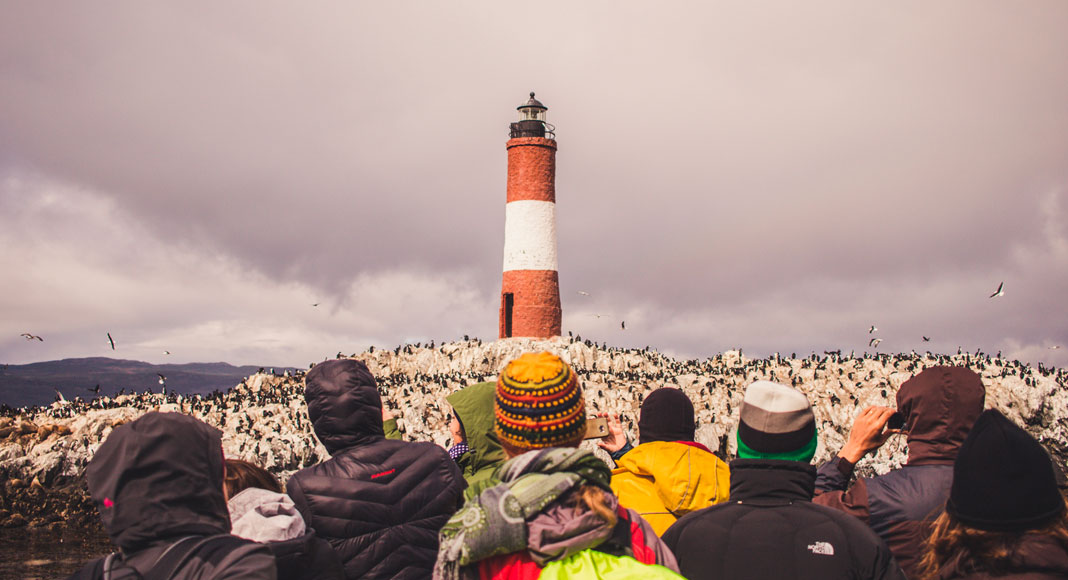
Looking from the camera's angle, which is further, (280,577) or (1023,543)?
(280,577)

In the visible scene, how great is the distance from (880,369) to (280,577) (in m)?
33.1

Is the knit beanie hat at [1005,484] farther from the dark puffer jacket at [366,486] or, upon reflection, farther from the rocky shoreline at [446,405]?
the rocky shoreline at [446,405]

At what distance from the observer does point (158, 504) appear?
292cm

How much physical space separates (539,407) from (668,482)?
2132 mm

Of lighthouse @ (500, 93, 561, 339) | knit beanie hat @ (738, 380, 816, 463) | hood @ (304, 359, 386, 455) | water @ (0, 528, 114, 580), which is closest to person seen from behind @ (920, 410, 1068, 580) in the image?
knit beanie hat @ (738, 380, 816, 463)

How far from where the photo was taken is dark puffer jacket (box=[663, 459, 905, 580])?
3.66 meters

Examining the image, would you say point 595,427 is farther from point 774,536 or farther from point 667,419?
point 667,419

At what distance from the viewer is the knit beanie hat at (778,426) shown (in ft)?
13.2

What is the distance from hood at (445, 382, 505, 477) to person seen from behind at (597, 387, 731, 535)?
35.8 inches

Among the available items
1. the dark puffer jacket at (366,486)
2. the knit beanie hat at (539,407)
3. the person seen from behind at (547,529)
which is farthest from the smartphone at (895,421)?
the dark puffer jacket at (366,486)

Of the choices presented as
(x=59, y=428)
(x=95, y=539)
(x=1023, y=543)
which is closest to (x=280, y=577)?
(x=1023, y=543)

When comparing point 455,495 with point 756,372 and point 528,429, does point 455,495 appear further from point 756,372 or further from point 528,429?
point 756,372

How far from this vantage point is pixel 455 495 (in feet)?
16.2

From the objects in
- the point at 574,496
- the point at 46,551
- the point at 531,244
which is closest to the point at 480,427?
the point at 574,496
